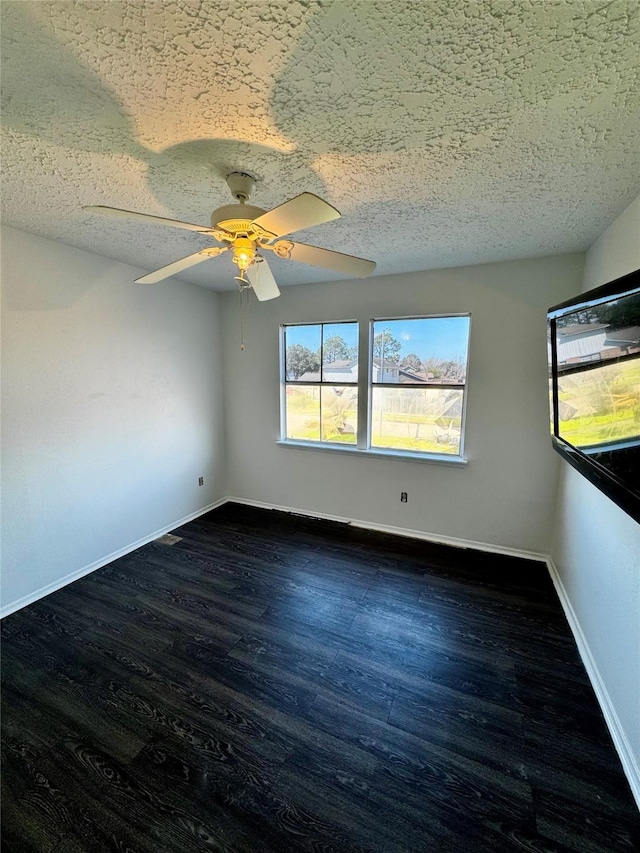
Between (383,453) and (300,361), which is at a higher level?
(300,361)

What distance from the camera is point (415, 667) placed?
1810 mm

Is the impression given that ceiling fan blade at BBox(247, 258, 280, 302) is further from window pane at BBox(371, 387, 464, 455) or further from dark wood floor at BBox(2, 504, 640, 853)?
dark wood floor at BBox(2, 504, 640, 853)

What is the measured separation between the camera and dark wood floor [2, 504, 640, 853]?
3.86 ft

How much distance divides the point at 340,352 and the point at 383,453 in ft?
3.74

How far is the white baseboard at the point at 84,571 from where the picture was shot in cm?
222

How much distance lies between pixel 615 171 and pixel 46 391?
3515 millimetres

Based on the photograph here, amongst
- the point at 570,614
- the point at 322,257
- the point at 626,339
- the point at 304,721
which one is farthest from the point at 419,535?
the point at 322,257

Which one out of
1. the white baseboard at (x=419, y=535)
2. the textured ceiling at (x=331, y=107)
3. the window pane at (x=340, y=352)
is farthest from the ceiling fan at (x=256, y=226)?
the white baseboard at (x=419, y=535)

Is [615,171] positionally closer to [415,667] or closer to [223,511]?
[415,667]

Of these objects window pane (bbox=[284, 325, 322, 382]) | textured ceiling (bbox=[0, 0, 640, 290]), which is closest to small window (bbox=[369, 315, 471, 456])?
window pane (bbox=[284, 325, 322, 382])

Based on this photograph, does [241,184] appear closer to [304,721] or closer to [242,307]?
[242,307]

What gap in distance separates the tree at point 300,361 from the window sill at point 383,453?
773 millimetres

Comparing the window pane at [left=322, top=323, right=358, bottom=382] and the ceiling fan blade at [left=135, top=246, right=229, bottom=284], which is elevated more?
Answer: the ceiling fan blade at [left=135, top=246, right=229, bottom=284]

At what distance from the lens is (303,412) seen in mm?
3697
